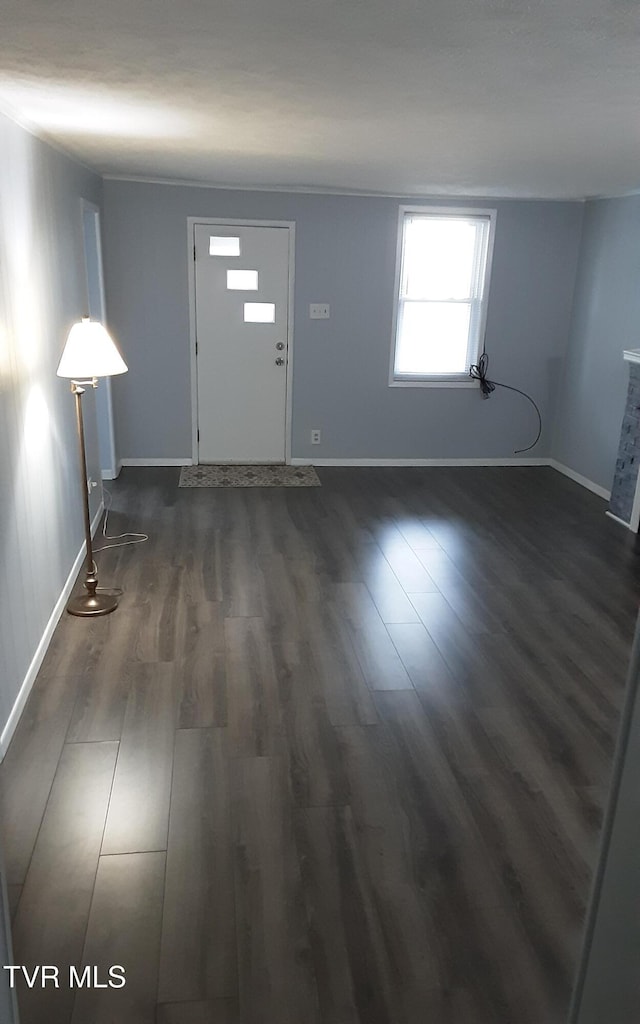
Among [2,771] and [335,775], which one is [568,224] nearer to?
[335,775]

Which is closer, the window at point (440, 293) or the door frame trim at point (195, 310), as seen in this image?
the door frame trim at point (195, 310)

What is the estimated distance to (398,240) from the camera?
6.23 m

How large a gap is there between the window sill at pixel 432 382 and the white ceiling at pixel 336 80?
2.35 metres

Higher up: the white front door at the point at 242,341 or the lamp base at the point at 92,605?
the white front door at the point at 242,341

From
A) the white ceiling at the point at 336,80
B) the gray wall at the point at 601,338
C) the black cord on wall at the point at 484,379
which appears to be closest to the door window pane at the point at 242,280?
the white ceiling at the point at 336,80

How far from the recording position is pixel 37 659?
131 inches

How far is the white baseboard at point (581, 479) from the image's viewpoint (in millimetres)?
6094

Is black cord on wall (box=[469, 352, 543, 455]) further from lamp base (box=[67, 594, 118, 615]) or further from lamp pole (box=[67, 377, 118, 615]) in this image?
lamp base (box=[67, 594, 118, 615])

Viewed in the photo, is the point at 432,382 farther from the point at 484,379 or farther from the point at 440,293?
the point at 440,293

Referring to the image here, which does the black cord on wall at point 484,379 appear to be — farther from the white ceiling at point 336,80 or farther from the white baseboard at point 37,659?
the white baseboard at point 37,659

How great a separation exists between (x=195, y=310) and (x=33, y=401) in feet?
10.0

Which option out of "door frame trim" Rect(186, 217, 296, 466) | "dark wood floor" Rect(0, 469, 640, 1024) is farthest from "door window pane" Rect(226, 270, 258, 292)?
"dark wood floor" Rect(0, 469, 640, 1024)

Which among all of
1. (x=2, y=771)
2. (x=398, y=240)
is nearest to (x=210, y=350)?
(x=398, y=240)

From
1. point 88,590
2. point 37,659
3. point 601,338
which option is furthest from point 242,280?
point 37,659
